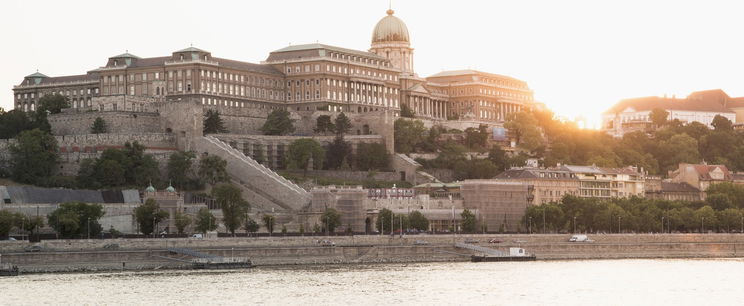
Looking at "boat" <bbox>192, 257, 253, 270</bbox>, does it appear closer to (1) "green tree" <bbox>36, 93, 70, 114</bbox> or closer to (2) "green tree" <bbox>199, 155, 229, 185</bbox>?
(2) "green tree" <bbox>199, 155, 229, 185</bbox>

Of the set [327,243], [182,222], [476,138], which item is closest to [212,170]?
[182,222]

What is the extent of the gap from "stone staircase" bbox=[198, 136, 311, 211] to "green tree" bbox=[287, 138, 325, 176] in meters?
5.40

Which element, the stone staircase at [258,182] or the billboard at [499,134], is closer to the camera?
the stone staircase at [258,182]

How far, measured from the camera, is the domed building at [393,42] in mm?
176250

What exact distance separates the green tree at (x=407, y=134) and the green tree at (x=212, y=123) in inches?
695

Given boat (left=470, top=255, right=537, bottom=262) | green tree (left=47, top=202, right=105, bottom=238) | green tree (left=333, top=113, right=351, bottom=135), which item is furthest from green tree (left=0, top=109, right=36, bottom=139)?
boat (left=470, top=255, right=537, bottom=262)

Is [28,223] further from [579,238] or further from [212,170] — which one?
[579,238]

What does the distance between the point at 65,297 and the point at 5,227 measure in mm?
20327

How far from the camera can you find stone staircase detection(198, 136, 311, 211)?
125 m

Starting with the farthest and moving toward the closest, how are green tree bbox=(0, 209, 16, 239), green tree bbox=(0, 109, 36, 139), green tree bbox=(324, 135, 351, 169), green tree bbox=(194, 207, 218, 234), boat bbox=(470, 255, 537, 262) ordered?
green tree bbox=(324, 135, 351, 169)
green tree bbox=(0, 109, 36, 139)
boat bbox=(470, 255, 537, 262)
green tree bbox=(194, 207, 218, 234)
green tree bbox=(0, 209, 16, 239)

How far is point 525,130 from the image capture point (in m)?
163

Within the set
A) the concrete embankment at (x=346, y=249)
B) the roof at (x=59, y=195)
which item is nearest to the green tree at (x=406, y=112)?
the concrete embankment at (x=346, y=249)

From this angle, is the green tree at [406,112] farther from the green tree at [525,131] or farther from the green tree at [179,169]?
the green tree at [179,169]

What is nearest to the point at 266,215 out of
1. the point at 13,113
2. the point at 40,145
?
the point at 40,145
